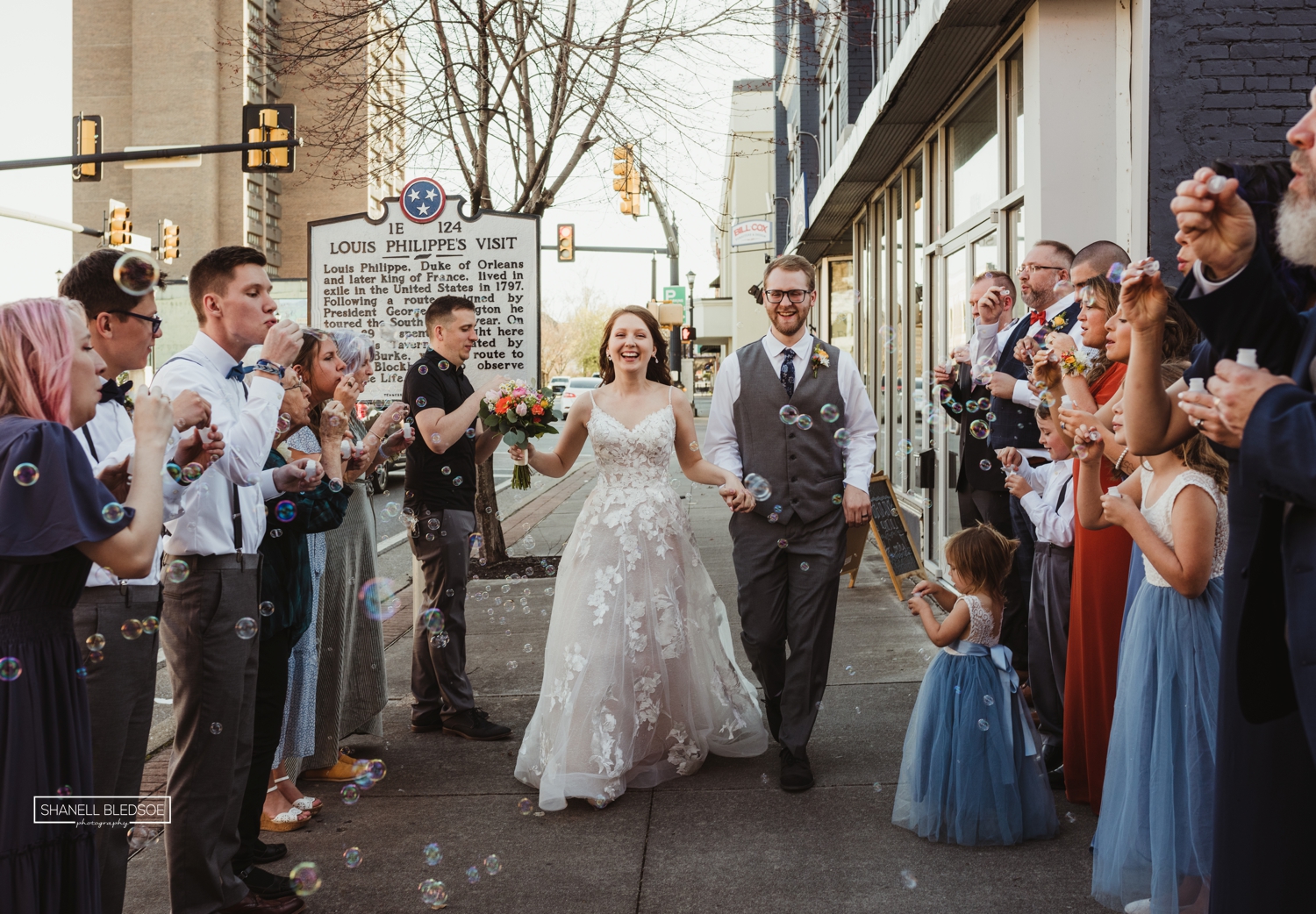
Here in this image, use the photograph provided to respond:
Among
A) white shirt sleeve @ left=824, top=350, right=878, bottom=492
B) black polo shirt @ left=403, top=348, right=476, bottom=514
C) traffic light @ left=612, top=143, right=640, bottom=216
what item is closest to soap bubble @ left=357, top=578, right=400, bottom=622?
black polo shirt @ left=403, top=348, right=476, bottom=514

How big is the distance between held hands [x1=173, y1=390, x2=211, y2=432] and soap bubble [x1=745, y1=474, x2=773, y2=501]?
2.71 m

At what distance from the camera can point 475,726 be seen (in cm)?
553

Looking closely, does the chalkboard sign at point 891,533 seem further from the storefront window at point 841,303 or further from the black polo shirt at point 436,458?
the storefront window at point 841,303

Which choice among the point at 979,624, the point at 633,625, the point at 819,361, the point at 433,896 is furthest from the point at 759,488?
the point at 433,896

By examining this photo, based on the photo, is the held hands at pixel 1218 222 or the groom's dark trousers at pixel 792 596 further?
the groom's dark trousers at pixel 792 596

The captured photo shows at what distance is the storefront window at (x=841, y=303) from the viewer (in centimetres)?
1714

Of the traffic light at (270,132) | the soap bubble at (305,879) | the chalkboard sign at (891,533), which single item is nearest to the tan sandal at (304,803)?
the soap bubble at (305,879)

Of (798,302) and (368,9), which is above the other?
(368,9)

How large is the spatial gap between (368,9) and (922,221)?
17.7 feet

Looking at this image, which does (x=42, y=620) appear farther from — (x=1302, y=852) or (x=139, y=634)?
(x=1302, y=852)

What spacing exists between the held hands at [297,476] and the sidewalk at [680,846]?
1.42 meters

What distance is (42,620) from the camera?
2.42m

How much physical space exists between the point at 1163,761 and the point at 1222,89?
13.5 feet

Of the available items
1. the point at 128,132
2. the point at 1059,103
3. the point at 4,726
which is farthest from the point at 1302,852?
the point at 128,132
